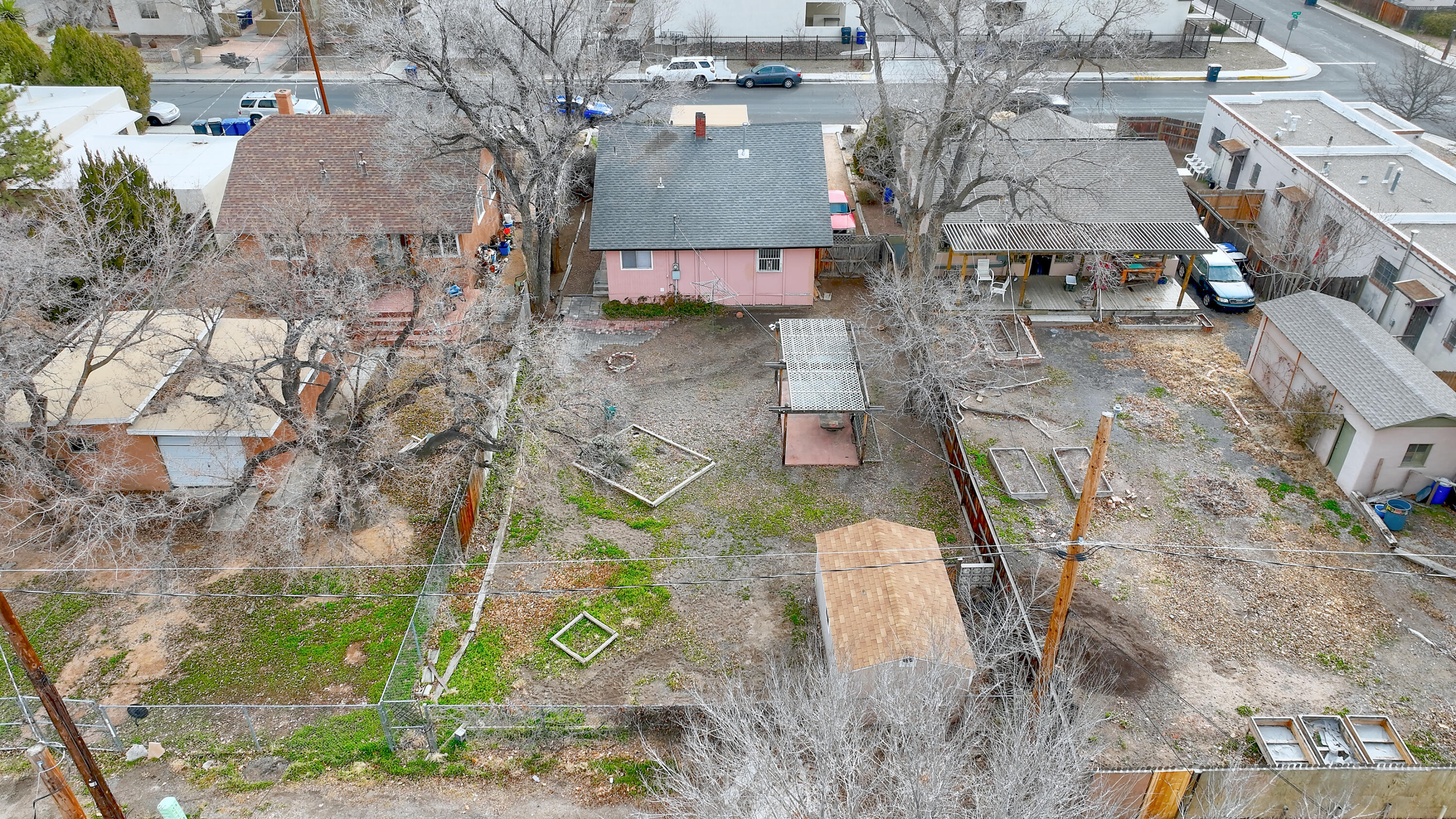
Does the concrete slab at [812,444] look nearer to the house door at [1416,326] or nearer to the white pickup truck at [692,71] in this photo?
the house door at [1416,326]

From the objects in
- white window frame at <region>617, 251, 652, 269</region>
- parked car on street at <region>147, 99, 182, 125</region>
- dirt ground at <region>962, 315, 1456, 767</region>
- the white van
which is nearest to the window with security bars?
dirt ground at <region>962, 315, 1456, 767</region>

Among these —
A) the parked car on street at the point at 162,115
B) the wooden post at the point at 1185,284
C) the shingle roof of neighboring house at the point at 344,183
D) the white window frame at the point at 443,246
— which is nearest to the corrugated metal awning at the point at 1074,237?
the wooden post at the point at 1185,284

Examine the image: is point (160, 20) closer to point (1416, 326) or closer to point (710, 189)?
point (710, 189)

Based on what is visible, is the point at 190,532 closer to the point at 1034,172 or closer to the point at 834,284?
the point at 834,284

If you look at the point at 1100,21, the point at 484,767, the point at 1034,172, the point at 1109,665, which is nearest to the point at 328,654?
the point at 484,767

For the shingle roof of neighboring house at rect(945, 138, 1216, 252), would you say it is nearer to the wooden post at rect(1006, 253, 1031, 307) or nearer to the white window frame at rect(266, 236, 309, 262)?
the wooden post at rect(1006, 253, 1031, 307)
